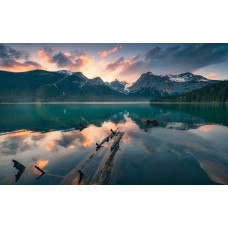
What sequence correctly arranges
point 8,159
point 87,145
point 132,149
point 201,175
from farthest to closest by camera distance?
point 87,145 < point 132,149 < point 8,159 < point 201,175

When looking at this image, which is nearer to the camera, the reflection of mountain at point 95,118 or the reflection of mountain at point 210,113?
the reflection of mountain at point 95,118

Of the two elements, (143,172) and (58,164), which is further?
(58,164)

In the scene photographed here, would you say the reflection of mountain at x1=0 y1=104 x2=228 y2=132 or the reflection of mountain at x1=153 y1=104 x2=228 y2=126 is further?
the reflection of mountain at x1=153 y1=104 x2=228 y2=126

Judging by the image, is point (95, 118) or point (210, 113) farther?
point (210, 113)

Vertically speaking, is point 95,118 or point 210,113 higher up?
point 210,113

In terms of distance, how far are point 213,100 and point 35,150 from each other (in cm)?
24012

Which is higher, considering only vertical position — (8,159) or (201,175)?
(201,175)

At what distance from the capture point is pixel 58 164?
13742 mm

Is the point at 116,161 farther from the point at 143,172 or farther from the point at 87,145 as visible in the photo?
the point at 87,145

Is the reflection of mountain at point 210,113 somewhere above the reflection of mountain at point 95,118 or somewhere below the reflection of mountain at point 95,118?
above

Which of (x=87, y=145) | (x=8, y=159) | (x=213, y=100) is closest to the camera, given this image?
(x=8, y=159)

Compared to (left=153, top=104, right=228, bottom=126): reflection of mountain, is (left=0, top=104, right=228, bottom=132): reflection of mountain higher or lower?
lower
